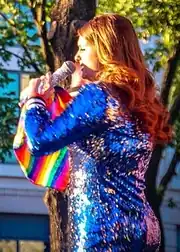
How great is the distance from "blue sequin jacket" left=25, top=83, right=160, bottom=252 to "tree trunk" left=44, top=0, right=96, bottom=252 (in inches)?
198

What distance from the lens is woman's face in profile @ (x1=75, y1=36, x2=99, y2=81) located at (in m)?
3.57

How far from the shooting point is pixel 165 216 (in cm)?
2345

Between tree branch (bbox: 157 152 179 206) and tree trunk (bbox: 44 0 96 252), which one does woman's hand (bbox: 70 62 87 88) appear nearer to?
tree trunk (bbox: 44 0 96 252)

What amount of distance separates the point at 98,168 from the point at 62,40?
17.9ft

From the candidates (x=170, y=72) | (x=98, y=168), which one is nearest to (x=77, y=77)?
(x=98, y=168)

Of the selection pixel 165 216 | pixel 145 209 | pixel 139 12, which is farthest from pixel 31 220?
pixel 145 209

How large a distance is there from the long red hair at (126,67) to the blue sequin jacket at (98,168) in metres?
0.05

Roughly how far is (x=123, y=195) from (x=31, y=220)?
19.7 metres

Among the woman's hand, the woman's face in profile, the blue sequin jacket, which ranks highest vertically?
the woman's face in profile

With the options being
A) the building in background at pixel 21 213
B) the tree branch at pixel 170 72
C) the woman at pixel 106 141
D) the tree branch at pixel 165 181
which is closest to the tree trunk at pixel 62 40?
the tree branch at pixel 170 72

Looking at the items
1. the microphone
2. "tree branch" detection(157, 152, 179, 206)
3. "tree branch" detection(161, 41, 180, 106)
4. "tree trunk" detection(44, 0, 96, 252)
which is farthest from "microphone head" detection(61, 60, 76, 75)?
"tree branch" detection(157, 152, 179, 206)

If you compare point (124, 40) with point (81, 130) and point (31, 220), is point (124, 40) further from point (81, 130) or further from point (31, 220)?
point (31, 220)

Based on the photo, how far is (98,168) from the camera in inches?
138

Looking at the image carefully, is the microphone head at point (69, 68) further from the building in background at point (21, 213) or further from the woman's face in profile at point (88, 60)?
the building in background at point (21, 213)
